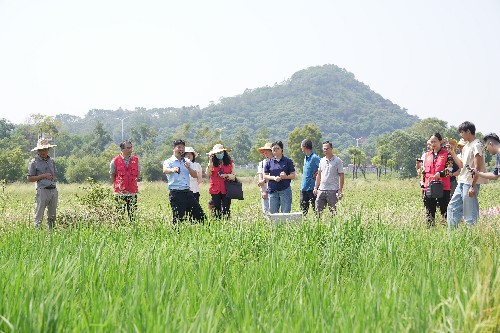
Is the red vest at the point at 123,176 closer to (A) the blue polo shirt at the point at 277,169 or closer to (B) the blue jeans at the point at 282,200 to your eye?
(A) the blue polo shirt at the point at 277,169

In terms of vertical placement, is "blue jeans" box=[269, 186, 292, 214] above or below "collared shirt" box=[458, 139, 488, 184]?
below

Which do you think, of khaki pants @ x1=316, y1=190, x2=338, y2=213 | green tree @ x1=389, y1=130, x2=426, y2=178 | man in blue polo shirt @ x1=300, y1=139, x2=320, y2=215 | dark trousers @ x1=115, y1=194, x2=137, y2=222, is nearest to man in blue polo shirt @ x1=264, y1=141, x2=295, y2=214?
man in blue polo shirt @ x1=300, y1=139, x2=320, y2=215

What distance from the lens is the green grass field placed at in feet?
7.78

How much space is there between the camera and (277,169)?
8820mm

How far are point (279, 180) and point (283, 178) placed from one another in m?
0.09

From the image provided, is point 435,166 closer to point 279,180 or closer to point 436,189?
point 436,189

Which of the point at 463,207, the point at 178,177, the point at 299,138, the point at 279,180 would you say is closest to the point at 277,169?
the point at 279,180

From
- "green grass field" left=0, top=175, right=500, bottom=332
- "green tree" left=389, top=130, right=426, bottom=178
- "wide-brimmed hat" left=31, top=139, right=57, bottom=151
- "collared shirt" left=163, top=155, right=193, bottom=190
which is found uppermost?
"green tree" left=389, top=130, right=426, bottom=178

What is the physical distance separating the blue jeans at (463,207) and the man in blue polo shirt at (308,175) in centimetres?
262

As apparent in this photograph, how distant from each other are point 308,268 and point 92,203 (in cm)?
567

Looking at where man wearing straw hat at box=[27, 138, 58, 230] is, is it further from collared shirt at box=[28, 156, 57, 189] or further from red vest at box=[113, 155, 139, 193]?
red vest at box=[113, 155, 139, 193]

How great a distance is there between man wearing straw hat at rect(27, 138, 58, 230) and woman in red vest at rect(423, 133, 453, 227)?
5.80 meters

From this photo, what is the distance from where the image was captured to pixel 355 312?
2658 mm

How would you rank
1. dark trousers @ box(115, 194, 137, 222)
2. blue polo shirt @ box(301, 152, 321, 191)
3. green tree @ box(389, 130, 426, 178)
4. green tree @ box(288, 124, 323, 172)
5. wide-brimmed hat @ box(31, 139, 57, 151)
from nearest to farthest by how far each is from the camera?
dark trousers @ box(115, 194, 137, 222) → wide-brimmed hat @ box(31, 139, 57, 151) → blue polo shirt @ box(301, 152, 321, 191) → green tree @ box(389, 130, 426, 178) → green tree @ box(288, 124, 323, 172)
